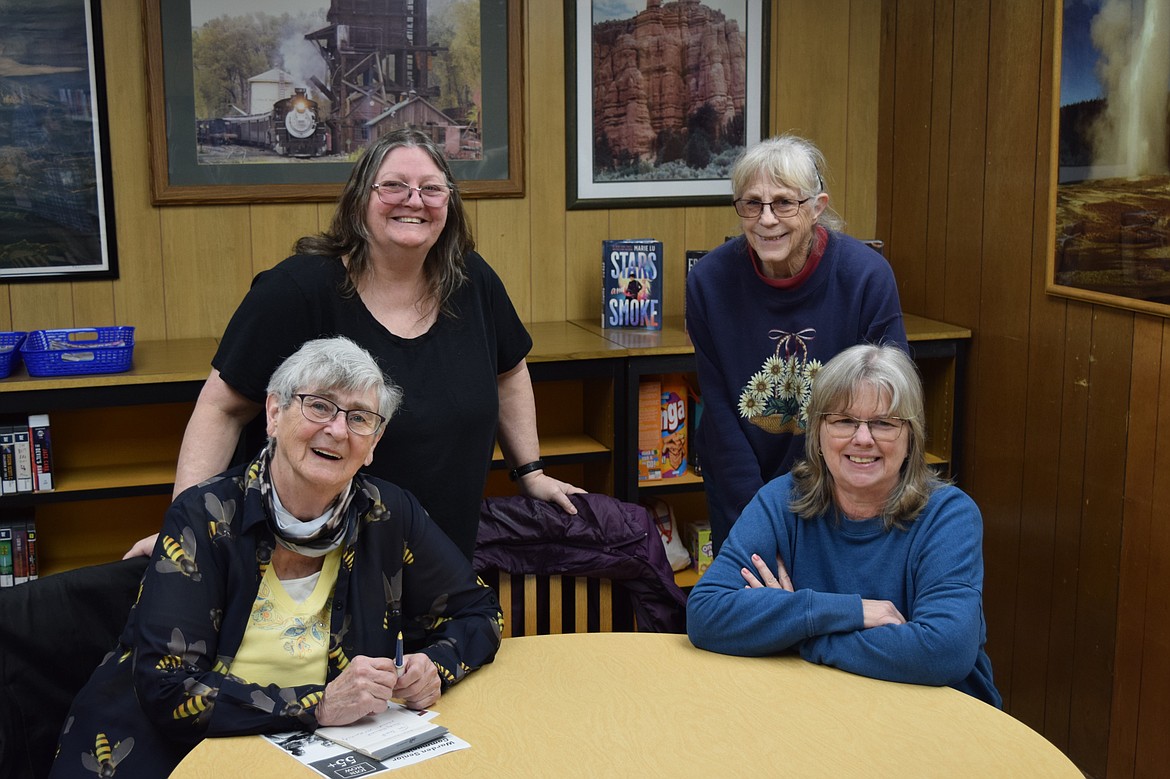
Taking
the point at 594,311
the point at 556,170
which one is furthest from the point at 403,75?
the point at 594,311

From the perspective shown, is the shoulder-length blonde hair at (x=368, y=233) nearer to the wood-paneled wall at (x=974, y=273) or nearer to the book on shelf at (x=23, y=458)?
the book on shelf at (x=23, y=458)

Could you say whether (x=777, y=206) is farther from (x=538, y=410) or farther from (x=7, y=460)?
(x=7, y=460)

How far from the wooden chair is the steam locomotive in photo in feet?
4.61

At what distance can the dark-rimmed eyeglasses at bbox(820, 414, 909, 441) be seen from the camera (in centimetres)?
205

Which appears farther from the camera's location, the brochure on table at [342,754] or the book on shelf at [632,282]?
the book on shelf at [632,282]

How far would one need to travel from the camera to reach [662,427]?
3543mm

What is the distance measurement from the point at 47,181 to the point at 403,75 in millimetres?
983

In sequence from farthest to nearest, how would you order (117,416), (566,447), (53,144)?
(566,447)
(117,416)
(53,144)

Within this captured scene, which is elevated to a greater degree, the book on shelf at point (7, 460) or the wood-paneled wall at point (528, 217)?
the wood-paneled wall at point (528, 217)

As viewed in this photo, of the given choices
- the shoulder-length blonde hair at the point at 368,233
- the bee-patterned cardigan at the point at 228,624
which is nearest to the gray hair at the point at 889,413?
the bee-patterned cardigan at the point at 228,624

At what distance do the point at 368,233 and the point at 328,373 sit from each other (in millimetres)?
427

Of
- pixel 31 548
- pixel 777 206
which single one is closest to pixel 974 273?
pixel 777 206

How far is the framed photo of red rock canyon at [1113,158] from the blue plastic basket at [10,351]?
8.45ft

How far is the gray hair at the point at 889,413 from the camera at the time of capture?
2.05m
